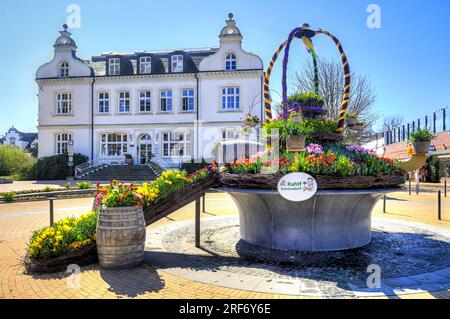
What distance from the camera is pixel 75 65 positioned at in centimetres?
3206

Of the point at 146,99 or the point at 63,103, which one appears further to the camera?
the point at 63,103

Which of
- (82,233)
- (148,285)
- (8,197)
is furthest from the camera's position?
(8,197)

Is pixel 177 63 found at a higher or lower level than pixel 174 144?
higher

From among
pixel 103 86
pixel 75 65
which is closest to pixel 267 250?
pixel 103 86

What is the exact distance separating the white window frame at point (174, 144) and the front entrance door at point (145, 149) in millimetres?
1353

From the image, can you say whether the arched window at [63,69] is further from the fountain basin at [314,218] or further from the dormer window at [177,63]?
the fountain basin at [314,218]

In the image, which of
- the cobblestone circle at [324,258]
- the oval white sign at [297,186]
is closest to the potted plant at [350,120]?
the cobblestone circle at [324,258]

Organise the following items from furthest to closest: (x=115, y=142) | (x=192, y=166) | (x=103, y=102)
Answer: (x=103, y=102)
(x=115, y=142)
(x=192, y=166)

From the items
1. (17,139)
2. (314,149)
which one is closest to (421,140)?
(314,149)

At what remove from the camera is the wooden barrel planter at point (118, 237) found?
5152mm

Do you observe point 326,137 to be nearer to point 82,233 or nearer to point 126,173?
point 82,233

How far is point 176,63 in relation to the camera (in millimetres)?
31328

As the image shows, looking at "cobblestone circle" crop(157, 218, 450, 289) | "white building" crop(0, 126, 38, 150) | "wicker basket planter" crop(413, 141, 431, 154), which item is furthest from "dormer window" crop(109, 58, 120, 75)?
"white building" crop(0, 126, 38, 150)

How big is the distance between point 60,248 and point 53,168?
26501 millimetres
